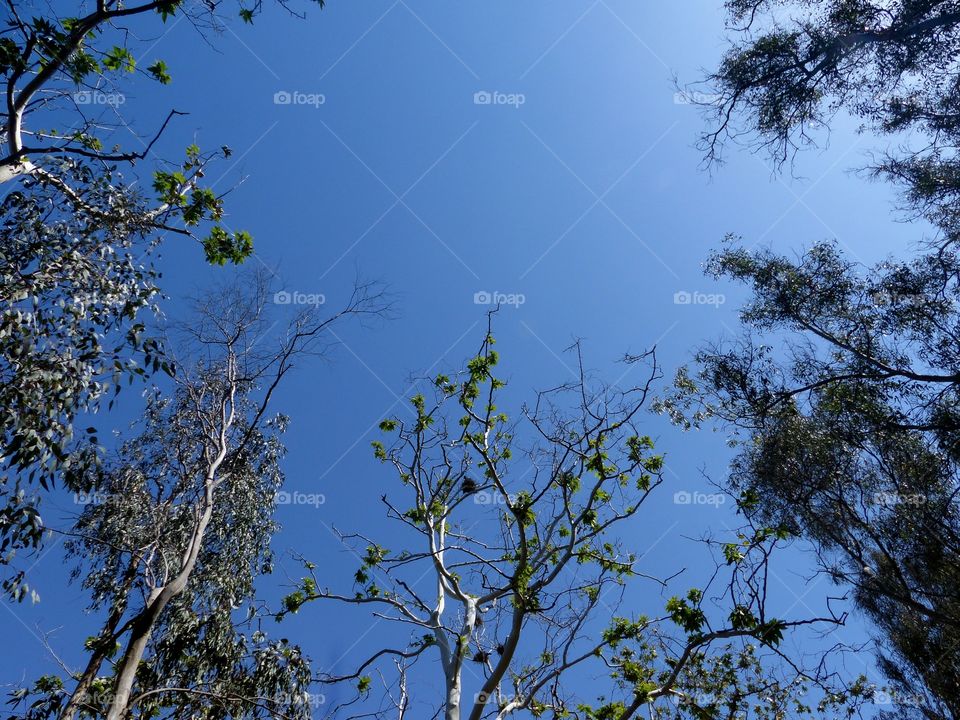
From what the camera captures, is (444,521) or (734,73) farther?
(734,73)

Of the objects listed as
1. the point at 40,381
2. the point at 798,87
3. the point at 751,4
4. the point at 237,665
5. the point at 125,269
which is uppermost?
the point at 751,4

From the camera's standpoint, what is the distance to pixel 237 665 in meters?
6.61

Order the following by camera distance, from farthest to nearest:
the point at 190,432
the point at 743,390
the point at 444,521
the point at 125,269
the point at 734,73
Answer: the point at 743,390
the point at 190,432
the point at 734,73
the point at 444,521
the point at 125,269

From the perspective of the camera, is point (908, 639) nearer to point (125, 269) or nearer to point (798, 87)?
point (798, 87)

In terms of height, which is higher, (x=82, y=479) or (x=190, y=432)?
(x=190, y=432)

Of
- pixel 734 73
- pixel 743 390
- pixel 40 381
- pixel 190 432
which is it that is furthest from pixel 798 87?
pixel 190 432

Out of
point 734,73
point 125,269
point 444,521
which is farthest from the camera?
point 734,73

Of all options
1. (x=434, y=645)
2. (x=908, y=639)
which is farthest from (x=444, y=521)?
(x=908, y=639)

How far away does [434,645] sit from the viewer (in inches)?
248

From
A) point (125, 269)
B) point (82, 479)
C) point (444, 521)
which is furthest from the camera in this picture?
point (444, 521)

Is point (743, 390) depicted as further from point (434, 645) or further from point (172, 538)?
point (172, 538)

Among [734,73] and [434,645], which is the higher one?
[734,73]

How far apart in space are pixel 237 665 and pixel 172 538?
1.99 metres

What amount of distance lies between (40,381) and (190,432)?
16.8 feet
